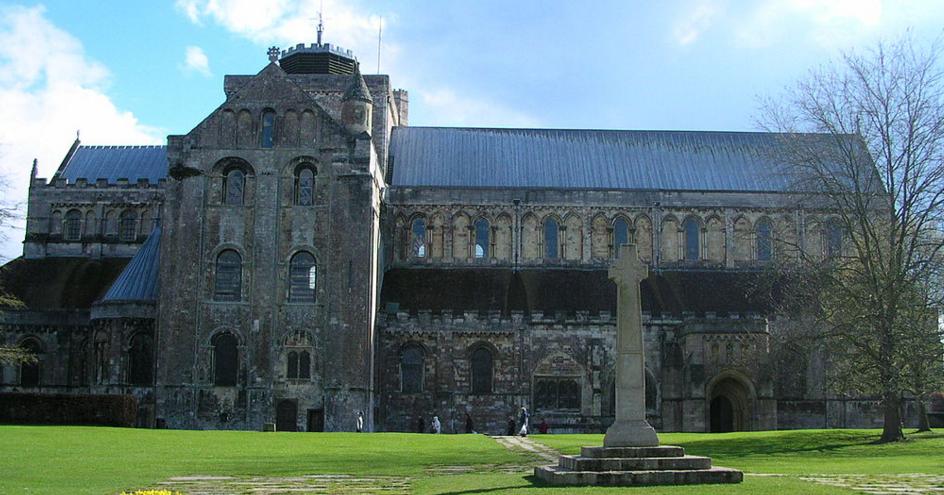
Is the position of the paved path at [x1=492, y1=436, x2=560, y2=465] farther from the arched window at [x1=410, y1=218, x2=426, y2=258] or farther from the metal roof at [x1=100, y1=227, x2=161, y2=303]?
the metal roof at [x1=100, y1=227, x2=161, y2=303]

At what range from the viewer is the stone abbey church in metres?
57.3

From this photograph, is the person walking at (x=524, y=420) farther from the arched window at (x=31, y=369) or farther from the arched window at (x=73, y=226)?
the arched window at (x=73, y=226)

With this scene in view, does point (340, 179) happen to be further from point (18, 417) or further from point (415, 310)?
point (18, 417)

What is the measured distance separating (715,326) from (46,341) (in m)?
36.5

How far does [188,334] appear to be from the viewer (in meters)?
57.6

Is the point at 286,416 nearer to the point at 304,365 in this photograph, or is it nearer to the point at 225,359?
the point at 304,365

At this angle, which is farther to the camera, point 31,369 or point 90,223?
point 90,223

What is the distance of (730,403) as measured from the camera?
2338 inches

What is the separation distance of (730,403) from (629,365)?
114 ft

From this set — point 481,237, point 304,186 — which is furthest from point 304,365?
point 481,237

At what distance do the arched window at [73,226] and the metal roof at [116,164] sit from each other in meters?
2.69

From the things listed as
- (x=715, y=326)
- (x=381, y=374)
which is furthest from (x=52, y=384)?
(x=715, y=326)

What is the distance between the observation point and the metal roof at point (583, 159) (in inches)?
2776

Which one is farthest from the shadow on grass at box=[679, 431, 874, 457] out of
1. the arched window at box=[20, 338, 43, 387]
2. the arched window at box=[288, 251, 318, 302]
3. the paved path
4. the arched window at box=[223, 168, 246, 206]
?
the arched window at box=[20, 338, 43, 387]
